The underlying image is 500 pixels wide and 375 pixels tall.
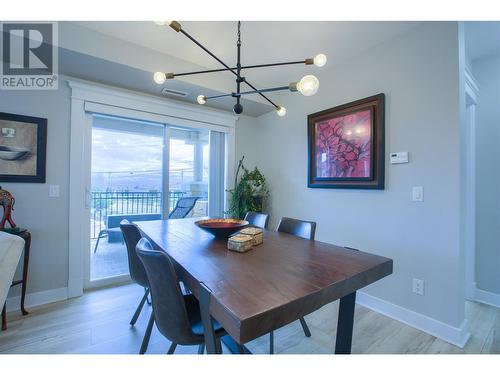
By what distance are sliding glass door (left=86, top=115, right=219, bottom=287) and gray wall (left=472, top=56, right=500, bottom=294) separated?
322 centimetres

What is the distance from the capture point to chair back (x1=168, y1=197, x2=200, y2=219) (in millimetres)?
3213

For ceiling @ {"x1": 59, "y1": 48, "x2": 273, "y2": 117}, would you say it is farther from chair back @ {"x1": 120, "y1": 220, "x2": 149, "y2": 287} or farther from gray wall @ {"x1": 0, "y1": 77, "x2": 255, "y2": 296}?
chair back @ {"x1": 120, "y1": 220, "x2": 149, "y2": 287}

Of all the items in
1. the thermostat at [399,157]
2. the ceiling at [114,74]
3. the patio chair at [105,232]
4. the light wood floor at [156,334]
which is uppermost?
the ceiling at [114,74]

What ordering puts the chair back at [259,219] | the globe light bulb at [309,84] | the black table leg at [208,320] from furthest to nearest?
the chair back at [259,219]
the globe light bulb at [309,84]
the black table leg at [208,320]

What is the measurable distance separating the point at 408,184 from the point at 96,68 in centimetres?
311

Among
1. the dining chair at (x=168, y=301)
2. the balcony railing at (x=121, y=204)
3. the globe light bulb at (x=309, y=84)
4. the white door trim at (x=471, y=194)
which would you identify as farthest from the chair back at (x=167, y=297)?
the white door trim at (x=471, y=194)

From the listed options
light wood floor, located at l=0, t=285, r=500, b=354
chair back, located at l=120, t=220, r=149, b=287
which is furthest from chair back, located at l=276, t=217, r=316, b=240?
chair back, located at l=120, t=220, r=149, b=287

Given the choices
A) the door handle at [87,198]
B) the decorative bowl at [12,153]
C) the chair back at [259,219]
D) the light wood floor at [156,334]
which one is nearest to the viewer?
the light wood floor at [156,334]

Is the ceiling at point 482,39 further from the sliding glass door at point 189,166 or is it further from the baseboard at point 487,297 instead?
the sliding glass door at point 189,166

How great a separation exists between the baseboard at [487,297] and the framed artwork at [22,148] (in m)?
4.54

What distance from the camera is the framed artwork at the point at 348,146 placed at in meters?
2.17

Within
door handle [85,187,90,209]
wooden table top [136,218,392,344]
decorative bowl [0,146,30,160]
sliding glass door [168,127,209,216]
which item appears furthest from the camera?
sliding glass door [168,127,209,216]
